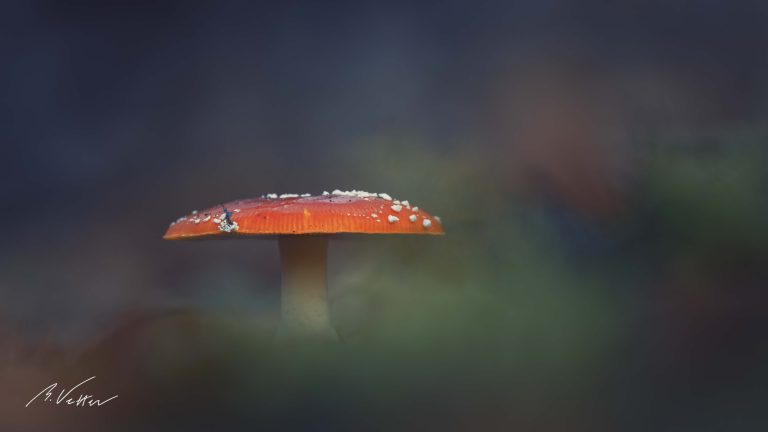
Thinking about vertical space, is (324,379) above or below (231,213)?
below

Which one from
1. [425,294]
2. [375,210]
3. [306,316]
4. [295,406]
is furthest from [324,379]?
[306,316]

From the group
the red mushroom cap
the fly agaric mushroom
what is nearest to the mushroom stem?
the fly agaric mushroom

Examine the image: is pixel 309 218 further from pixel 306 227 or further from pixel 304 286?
pixel 304 286

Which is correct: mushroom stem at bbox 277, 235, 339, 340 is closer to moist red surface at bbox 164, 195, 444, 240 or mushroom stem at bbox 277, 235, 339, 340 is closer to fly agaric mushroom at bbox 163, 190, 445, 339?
fly agaric mushroom at bbox 163, 190, 445, 339

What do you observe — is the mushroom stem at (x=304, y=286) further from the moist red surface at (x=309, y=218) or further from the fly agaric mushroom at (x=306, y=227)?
the moist red surface at (x=309, y=218)

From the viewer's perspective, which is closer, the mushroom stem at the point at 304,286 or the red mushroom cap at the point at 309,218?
the red mushroom cap at the point at 309,218

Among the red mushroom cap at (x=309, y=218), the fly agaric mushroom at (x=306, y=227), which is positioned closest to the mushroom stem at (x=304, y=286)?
the fly agaric mushroom at (x=306, y=227)

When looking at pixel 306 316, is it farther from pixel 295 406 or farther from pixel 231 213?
pixel 295 406
